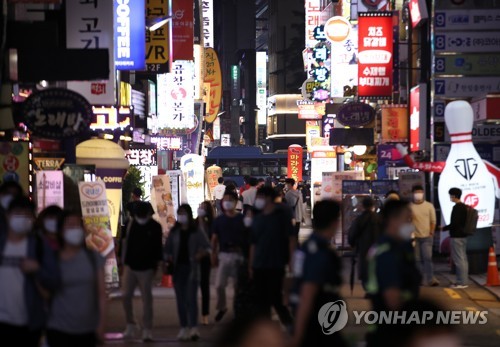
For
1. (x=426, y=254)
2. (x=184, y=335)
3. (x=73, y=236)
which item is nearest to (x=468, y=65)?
(x=426, y=254)

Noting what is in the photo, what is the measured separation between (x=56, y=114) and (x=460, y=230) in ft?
28.3

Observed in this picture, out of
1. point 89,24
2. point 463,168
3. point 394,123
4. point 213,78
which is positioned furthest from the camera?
point 213,78

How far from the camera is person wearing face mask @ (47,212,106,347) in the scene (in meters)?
8.25

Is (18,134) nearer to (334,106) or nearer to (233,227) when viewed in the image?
(233,227)

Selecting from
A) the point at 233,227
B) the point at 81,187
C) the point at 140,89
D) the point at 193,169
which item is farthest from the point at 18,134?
the point at 140,89

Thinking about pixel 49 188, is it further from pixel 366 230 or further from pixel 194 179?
pixel 194 179

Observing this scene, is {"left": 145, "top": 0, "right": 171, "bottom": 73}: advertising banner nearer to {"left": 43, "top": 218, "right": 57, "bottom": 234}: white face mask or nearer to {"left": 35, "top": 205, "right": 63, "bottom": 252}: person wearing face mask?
{"left": 35, "top": 205, "right": 63, "bottom": 252}: person wearing face mask

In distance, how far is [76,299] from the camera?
27.3 ft

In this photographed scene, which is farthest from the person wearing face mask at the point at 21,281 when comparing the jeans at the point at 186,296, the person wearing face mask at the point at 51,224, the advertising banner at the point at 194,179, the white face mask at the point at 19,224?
the advertising banner at the point at 194,179

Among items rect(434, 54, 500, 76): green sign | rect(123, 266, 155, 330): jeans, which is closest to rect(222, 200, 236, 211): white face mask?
rect(123, 266, 155, 330): jeans

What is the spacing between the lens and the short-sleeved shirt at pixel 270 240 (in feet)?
41.6

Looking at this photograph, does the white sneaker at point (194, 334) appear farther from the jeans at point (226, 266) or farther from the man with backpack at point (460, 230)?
the man with backpack at point (460, 230)

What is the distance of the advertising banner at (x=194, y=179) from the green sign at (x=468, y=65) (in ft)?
38.0

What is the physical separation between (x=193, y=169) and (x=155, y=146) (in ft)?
26.1
